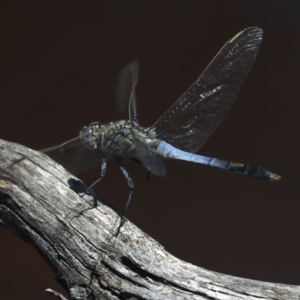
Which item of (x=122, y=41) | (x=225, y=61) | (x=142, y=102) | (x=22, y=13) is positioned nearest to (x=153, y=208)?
(x=142, y=102)

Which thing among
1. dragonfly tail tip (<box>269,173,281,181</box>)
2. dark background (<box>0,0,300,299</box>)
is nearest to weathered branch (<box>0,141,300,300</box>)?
dragonfly tail tip (<box>269,173,281,181</box>)

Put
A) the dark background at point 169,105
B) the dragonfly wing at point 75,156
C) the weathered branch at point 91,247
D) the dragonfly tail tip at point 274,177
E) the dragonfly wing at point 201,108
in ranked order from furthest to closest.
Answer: the dark background at point 169,105 → the dragonfly wing at point 201,108 → the dragonfly wing at point 75,156 → the dragonfly tail tip at point 274,177 → the weathered branch at point 91,247

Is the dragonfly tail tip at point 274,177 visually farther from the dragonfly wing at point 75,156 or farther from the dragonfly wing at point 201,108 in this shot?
the dragonfly wing at point 75,156

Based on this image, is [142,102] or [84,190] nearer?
[84,190]

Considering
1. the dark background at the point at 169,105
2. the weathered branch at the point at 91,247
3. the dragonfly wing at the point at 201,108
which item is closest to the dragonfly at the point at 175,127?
the dragonfly wing at the point at 201,108

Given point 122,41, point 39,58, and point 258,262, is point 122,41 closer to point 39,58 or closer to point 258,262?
point 39,58

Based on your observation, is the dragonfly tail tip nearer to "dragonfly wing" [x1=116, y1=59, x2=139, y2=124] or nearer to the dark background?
"dragonfly wing" [x1=116, y1=59, x2=139, y2=124]
